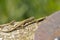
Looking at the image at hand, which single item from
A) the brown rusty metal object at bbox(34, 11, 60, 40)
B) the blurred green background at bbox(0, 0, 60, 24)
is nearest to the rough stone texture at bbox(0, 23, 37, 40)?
the brown rusty metal object at bbox(34, 11, 60, 40)

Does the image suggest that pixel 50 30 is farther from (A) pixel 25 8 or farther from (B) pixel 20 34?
(A) pixel 25 8

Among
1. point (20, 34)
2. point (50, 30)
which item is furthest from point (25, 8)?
point (50, 30)

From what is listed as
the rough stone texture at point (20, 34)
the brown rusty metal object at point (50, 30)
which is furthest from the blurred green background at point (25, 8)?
the brown rusty metal object at point (50, 30)

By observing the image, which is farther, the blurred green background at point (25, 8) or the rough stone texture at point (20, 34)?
the blurred green background at point (25, 8)

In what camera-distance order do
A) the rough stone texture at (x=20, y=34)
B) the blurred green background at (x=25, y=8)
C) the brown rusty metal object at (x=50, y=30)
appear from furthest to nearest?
the blurred green background at (x=25, y=8), the rough stone texture at (x=20, y=34), the brown rusty metal object at (x=50, y=30)

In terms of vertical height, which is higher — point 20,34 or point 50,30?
point 20,34

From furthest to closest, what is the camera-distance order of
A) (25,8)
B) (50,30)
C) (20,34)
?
(25,8), (20,34), (50,30)

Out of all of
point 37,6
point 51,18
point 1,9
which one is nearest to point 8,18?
point 1,9

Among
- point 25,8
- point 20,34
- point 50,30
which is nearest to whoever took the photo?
point 50,30

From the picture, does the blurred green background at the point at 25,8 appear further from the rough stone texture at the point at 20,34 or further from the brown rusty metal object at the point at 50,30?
the brown rusty metal object at the point at 50,30
